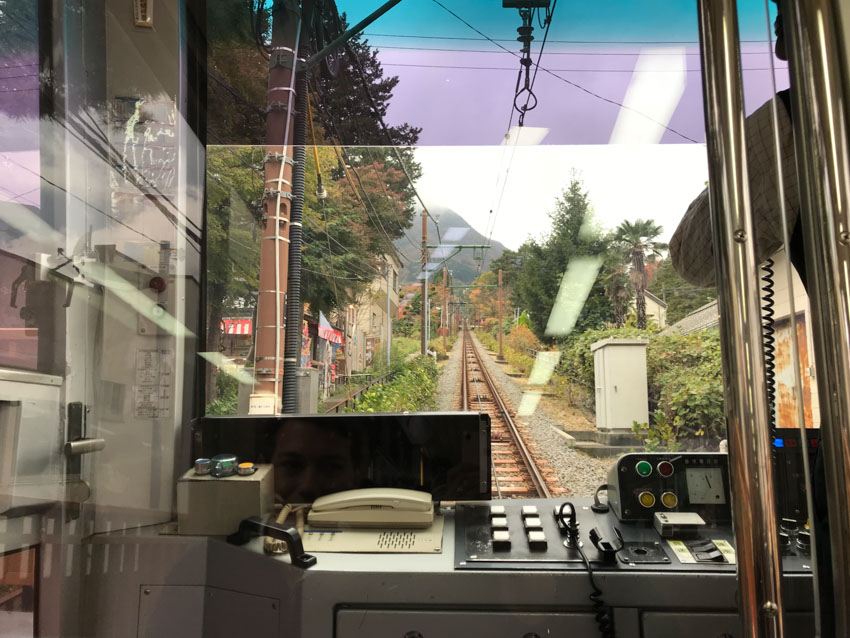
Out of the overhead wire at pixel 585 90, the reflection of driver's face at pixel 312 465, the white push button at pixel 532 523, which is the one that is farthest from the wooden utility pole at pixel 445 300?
the overhead wire at pixel 585 90

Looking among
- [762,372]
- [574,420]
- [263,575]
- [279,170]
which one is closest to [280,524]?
[263,575]

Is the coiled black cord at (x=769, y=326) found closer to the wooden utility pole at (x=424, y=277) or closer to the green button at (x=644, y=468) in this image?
the green button at (x=644, y=468)

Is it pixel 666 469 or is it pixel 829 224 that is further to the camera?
pixel 666 469

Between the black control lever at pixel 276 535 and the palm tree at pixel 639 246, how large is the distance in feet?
3.61

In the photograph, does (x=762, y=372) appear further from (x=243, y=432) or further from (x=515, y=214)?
(x=243, y=432)

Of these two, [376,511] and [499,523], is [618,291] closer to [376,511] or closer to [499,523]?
[499,523]

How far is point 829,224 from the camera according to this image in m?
0.65

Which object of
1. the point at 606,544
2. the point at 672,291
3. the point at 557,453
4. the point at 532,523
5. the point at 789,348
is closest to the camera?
the point at 789,348

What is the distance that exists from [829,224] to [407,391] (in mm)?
1205

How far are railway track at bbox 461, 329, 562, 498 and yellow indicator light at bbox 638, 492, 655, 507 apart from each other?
24 centimetres

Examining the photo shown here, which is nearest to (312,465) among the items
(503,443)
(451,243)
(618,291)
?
(503,443)

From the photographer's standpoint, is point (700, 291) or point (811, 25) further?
point (700, 291)

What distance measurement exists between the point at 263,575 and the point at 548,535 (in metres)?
0.71

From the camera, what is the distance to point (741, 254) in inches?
26.9
